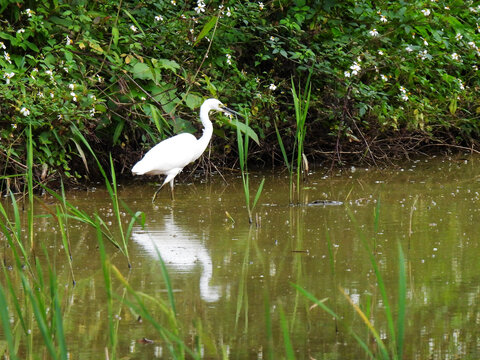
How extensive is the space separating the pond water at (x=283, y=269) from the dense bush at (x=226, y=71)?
0.72m

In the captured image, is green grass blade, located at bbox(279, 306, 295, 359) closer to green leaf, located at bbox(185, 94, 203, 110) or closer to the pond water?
the pond water

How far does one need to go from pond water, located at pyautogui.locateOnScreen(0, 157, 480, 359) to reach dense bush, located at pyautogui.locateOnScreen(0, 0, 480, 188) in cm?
72

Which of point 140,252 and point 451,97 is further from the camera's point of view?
point 451,97

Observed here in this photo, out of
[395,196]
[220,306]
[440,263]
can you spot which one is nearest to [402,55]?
[395,196]

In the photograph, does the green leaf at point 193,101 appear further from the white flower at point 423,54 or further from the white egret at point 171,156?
the white flower at point 423,54

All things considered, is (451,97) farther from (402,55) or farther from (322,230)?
(322,230)

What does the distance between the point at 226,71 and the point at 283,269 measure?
434 centimetres

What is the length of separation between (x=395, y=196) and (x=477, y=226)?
1.32 m

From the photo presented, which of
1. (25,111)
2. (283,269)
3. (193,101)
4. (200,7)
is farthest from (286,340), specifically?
(200,7)

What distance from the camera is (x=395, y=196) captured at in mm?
6469

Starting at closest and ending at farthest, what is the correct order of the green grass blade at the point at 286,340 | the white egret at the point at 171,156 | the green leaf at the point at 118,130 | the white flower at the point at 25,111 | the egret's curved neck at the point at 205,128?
the green grass blade at the point at 286,340 < the white flower at the point at 25,111 < the white egret at the point at 171,156 < the green leaf at the point at 118,130 < the egret's curved neck at the point at 205,128

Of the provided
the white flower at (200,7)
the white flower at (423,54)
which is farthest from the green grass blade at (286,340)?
the white flower at (423,54)

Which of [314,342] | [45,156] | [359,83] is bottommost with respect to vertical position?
[314,342]

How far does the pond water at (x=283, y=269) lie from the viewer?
317 cm
